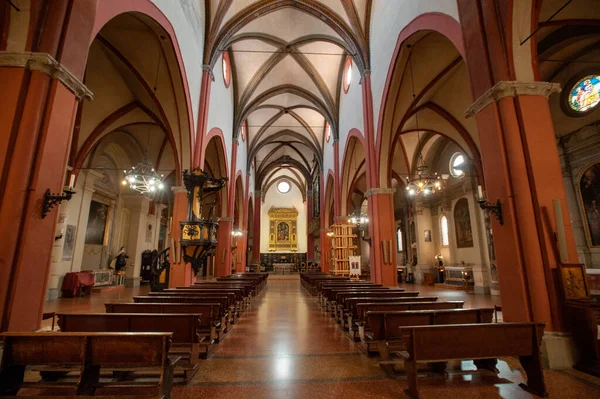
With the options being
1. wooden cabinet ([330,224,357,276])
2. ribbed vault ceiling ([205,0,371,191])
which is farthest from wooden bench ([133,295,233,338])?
wooden cabinet ([330,224,357,276])

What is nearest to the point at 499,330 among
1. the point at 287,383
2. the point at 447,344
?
the point at 447,344

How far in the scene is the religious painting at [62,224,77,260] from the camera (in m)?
10.3

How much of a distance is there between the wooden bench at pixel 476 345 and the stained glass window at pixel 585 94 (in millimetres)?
8843

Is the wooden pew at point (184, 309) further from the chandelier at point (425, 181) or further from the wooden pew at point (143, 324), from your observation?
the chandelier at point (425, 181)

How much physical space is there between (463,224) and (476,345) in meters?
12.4

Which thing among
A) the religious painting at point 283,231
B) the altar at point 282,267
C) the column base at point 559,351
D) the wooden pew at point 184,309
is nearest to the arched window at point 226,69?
the wooden pew at point 184,309

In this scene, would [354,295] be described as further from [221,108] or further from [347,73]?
[347,73]

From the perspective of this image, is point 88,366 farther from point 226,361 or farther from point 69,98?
point 69,98

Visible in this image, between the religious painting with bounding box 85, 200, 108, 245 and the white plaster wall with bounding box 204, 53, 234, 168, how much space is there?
5.79m

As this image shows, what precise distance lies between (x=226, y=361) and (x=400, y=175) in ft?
47.7

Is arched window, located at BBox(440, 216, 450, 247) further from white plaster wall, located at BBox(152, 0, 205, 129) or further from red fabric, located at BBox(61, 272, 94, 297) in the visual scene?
red fabric, located at BBox(61, 272, 94, 297)

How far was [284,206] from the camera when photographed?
3262cm

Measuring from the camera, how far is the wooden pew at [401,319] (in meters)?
3.49

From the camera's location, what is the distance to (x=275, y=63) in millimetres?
14477
